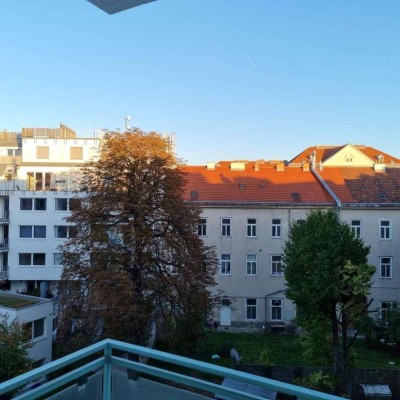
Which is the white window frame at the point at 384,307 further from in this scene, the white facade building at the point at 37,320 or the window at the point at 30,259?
the window at the point at 30,259

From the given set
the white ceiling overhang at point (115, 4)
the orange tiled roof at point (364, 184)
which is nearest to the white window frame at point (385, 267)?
the orange tiled roof at point (364, 184)

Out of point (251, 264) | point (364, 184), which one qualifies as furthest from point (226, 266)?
point (364, 184)

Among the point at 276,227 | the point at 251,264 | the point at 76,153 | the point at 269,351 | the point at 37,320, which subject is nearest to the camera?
the point at 37,320

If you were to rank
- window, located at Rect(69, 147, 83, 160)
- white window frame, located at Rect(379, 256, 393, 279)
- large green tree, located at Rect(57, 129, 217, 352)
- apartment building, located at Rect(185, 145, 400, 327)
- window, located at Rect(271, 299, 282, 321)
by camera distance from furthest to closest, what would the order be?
window, located at Rect(69, 147, 83, 160), window, located at Rect(271, 299, 282, 321), apartment building, located at Rect(185, 145, 400, 327), white window frame, located at Rect(379, 256, 393, 279), large green tree, located at Rect(57, 129, 217, 352)

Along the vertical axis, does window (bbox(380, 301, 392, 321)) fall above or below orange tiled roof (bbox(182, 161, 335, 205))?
below

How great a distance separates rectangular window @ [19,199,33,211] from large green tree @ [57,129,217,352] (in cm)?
1239

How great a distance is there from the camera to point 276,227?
24.8m

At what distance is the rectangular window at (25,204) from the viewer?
2567 cm

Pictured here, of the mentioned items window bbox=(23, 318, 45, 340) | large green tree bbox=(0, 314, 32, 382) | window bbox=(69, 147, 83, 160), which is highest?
window bbox=(69, 147, 83, 160)

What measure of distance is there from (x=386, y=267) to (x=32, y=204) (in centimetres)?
2149

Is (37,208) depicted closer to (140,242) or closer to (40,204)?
(40,204)

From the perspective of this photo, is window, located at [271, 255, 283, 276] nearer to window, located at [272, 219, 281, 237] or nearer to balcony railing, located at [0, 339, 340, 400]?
window, located at [272, 219, 281, 237]

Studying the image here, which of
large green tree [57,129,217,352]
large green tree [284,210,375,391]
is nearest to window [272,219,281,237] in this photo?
large green tree [284,210,375,391]

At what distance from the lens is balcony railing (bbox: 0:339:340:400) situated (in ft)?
6.12
